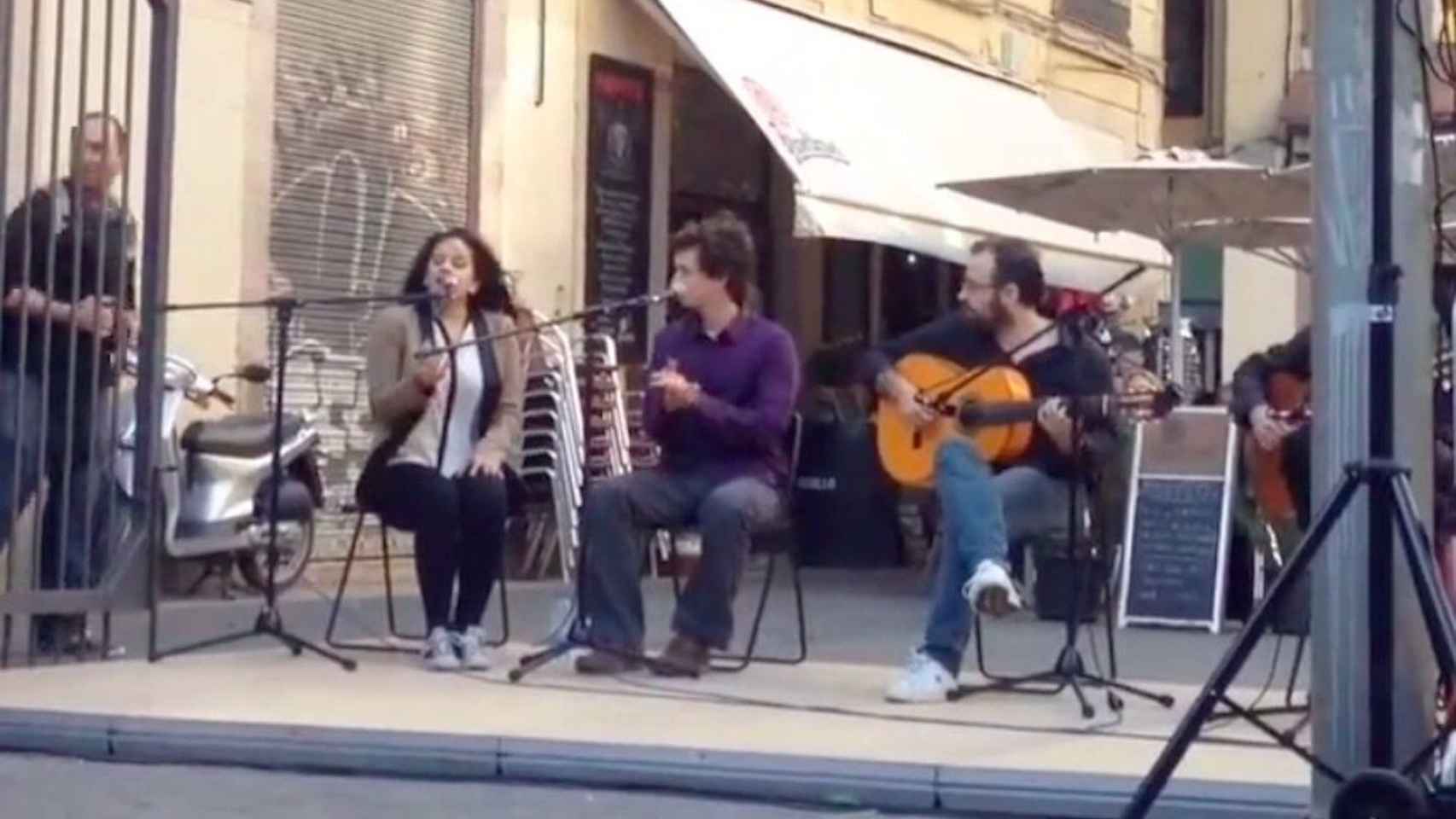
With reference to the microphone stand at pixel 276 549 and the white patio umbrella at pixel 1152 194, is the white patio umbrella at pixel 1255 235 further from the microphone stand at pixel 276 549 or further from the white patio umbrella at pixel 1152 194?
the microphone stand at pixel 276 549

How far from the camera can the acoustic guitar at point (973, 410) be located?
8906 mm

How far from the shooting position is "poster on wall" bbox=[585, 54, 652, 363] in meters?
16.1

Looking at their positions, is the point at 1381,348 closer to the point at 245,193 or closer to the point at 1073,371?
the point at 1073,371

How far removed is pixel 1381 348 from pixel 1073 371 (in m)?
3.01

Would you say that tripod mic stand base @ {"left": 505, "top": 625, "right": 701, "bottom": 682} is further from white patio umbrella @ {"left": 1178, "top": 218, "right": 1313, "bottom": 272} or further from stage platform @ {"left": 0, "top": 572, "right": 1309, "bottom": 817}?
white patio umbrella @ {"left": 1178, "top": 218, "right": 1313, "bottom": 272}

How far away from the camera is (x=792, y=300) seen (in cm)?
1914

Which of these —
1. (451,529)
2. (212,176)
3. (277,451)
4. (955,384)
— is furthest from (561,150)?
(955,384)

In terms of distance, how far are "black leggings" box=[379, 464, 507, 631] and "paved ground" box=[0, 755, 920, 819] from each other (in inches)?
76.3

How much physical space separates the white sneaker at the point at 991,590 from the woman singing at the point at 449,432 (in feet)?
5.75

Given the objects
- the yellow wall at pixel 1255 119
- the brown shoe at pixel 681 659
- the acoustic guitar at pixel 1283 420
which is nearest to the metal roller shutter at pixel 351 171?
the brown shoe at pixel 681 659

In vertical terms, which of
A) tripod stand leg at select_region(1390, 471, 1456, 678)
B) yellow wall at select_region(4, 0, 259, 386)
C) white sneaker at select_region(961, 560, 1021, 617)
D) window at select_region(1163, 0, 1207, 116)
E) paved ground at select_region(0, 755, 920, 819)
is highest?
window at select_region(1163, 0, 1207, 116)

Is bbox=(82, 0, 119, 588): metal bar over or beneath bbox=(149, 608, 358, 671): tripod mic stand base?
over

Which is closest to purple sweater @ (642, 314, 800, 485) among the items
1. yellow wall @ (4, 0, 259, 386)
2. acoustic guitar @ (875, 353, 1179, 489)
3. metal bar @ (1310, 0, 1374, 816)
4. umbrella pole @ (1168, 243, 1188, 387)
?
acoustic guitar @ (875, 353, 1179, 489)

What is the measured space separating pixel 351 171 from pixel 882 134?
3.95m
